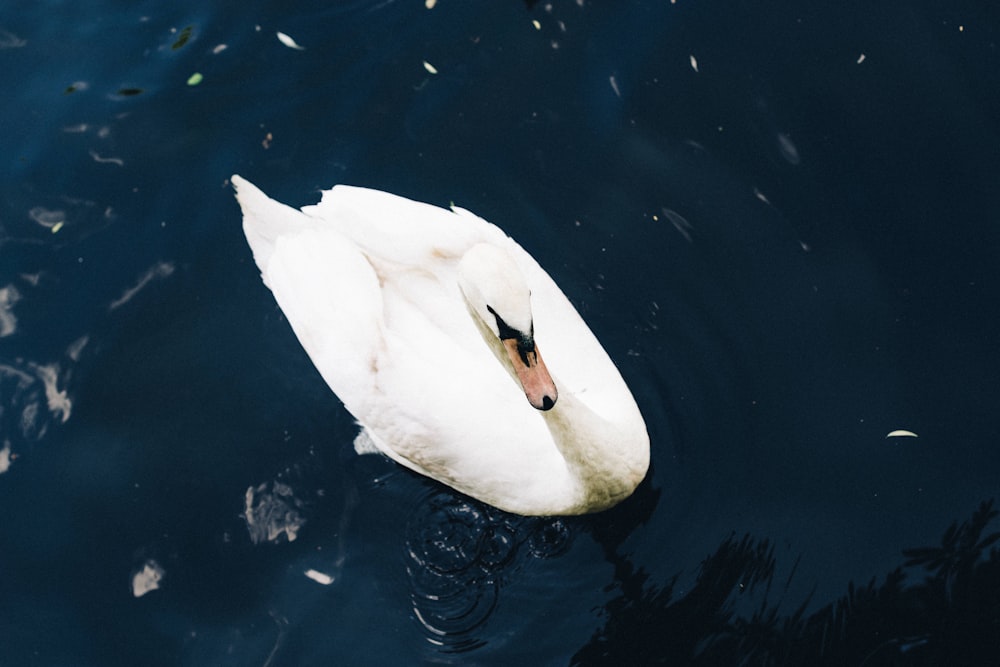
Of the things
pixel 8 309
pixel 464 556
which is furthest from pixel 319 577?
pixel 8 309

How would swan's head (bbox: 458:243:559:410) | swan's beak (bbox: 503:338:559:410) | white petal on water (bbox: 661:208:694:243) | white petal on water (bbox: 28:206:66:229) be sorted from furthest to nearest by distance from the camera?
1. white petal on water (bbox: 28:206:66:229)
2. white petal on water (bbox: 661:208:694:243)
3. swan's beak (bbox: 503:338:559:410)
4. swan's head (bbox: 458:243:559:410)

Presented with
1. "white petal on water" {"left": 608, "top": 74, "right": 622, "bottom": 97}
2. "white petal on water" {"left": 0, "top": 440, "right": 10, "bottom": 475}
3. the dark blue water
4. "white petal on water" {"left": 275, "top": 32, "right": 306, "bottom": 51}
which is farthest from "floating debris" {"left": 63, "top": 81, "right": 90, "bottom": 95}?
"white petal on water" {"left": 608, "top": 74, "right": 622, "bottom": 97}

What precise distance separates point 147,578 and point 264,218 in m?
2.68

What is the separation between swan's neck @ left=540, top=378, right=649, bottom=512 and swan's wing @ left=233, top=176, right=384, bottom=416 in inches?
49.3

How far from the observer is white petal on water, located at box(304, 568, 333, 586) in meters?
6.79

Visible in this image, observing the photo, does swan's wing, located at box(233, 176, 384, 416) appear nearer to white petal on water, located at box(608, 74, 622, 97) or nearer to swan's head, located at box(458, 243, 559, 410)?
swan's head, located at box(458, 243, 559, 410)

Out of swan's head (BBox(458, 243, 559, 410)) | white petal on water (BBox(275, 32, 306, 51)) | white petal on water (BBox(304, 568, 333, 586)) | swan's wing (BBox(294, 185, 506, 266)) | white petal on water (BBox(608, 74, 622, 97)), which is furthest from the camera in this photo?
white petal on water (BBox(275, 32, 306, 51))

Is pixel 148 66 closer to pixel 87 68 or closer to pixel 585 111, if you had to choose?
pixel 87 68

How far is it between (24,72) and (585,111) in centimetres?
508

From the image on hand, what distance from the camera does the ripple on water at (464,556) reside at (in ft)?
21.2

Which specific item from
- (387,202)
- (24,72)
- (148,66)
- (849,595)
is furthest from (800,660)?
(24,72)

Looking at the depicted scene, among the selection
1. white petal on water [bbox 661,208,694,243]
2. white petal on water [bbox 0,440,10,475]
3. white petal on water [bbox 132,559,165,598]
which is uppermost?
white petal on water [bbox 661,208,694,243]

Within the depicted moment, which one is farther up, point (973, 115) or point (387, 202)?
point (973, 115)

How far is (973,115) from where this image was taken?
7297mm
